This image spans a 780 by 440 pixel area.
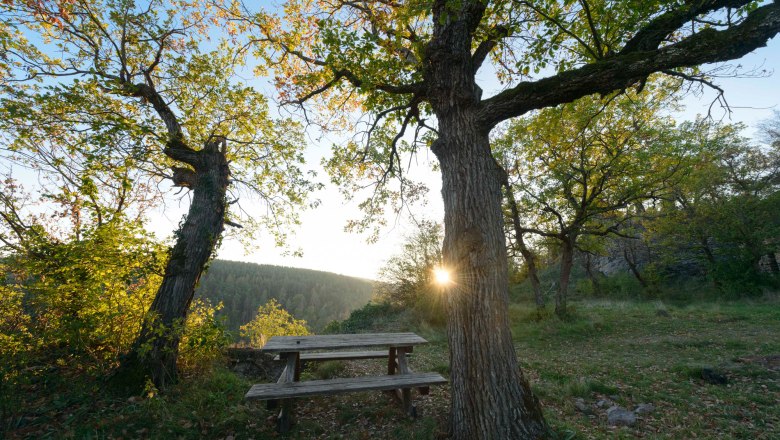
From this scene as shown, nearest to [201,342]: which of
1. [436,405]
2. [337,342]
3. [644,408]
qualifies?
[337,342]

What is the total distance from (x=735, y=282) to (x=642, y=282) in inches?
172

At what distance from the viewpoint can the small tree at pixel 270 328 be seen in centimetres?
870

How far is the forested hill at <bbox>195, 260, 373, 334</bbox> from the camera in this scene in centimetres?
5366

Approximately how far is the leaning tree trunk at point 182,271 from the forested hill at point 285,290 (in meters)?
47.3

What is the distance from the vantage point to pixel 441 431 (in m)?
3.65

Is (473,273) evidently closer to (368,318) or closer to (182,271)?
(182,271)

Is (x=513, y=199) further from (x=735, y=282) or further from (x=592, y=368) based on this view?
(x=735, y=282)

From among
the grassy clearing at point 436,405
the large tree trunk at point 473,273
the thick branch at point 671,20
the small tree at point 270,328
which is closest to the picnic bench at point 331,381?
the grassy clearing at point 436,405

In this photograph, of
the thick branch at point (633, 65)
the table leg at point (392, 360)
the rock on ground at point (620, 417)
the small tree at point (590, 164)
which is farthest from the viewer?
the small tree at point (590, 164)

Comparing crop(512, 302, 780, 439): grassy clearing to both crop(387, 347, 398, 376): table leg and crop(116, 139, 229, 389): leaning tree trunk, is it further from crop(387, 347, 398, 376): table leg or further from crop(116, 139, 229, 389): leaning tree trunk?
crop(116, 139, 229, 389): leaning tree trunk

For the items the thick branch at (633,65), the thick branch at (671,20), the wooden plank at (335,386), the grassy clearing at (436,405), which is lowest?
the grassy clearing at (436,405)

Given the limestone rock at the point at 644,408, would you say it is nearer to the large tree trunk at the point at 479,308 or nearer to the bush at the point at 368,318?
the large tree trunk at the point at 479,308

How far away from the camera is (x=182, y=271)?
566 centimetres

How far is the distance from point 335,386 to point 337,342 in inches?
29.3
